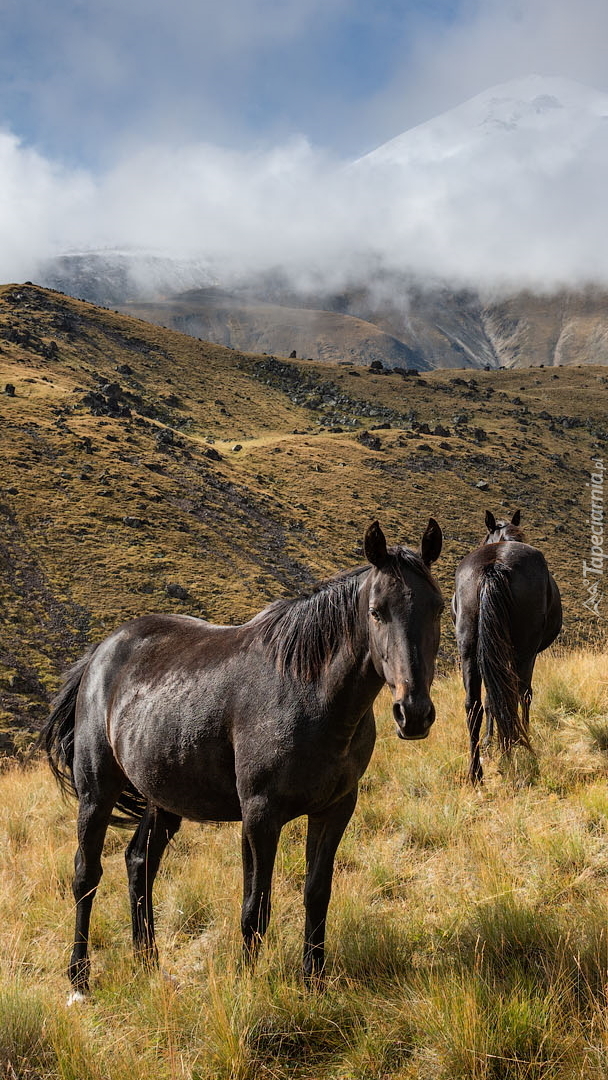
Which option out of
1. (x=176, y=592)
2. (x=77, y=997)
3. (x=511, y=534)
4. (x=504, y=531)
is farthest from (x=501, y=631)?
(x=176, y=592)

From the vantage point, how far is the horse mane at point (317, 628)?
12.3 ft

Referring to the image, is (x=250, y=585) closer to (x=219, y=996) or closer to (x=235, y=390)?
(x=219, y=996)

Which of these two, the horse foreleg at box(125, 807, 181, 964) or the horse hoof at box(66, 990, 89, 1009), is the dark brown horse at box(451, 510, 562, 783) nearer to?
the horse foreleg at box(125, 807, 181, 964)

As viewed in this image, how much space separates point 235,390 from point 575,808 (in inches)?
2724

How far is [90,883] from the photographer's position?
4.67 meters

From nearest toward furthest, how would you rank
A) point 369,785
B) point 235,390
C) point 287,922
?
point 287,922 → point 369,785 → point 235,390

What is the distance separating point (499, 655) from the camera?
7.13 meters

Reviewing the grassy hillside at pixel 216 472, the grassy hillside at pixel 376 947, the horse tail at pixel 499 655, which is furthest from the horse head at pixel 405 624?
the grassy hillside at pixel 216 472

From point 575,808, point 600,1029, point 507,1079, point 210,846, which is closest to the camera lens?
point 507,1079

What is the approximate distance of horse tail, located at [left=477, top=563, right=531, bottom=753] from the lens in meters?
6.75

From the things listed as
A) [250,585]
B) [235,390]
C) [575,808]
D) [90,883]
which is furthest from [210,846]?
[235,390]

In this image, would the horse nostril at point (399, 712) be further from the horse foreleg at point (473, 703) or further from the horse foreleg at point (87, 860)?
the horse foreleg at point (473, 703)

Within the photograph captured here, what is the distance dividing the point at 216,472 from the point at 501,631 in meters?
36.4

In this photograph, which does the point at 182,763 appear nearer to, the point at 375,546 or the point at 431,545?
the point at 375,546
